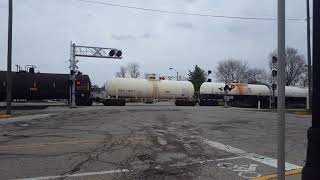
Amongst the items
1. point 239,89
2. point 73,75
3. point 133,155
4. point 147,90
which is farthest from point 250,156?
point 239,89

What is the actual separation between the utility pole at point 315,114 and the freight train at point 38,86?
135 feet

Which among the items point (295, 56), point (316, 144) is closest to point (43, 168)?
point (316, 144)

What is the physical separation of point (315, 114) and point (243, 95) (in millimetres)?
55076

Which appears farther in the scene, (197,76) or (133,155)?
(197,76)

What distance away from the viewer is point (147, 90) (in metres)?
53.9

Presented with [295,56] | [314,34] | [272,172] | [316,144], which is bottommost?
[272,172]

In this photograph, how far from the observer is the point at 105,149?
11680 millimetres

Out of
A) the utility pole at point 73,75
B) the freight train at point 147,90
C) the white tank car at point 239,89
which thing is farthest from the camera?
the white tank car at point 239,89

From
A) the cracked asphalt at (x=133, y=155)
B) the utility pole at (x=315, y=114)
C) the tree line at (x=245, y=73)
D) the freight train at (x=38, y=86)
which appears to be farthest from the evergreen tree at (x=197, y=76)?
the utility pole at (x=315, y=114)

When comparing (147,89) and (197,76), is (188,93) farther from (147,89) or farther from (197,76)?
(197,76)

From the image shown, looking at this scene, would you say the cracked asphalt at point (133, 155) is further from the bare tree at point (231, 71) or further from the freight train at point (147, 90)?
the bare tree at point (231, 71)

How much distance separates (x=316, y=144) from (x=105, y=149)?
7857 mm

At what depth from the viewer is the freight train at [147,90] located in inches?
2036

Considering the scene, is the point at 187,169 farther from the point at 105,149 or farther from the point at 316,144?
the point at 316,144
